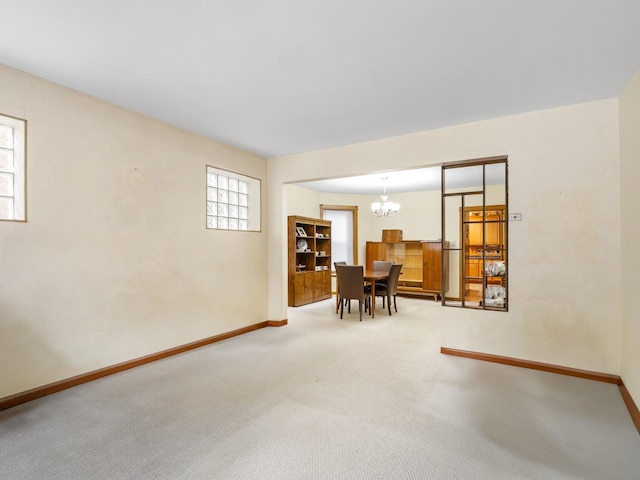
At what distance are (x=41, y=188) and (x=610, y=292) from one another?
16.4ft

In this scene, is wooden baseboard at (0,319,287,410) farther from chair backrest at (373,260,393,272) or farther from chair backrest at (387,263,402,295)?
chair backrest at (373,260,393,272)

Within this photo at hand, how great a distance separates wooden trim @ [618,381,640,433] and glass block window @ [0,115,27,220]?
15.4 ft

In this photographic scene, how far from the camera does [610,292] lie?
2938mm

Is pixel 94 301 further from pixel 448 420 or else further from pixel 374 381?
pixel 448 420

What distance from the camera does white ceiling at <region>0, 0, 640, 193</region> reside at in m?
1.83

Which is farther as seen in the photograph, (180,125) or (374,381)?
(180,125)

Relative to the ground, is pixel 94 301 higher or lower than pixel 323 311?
higher

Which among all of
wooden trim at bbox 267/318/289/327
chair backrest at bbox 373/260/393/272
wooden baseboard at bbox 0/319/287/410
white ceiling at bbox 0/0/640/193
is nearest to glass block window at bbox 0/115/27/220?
white ceiling at bbox 0/0/640/193

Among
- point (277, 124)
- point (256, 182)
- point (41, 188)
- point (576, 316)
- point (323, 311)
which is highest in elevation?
point (277, 124)

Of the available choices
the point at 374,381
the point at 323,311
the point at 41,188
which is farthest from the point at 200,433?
the point at 323,311

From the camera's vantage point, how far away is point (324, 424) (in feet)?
7.25

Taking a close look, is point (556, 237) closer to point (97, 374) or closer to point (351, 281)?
point (351, 281)

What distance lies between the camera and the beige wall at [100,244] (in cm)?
255

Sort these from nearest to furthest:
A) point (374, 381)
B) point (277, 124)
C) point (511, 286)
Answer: point (374, 381)
point (511, 286)
point (277, 124)
